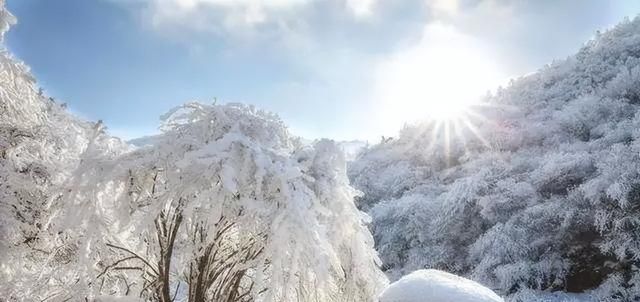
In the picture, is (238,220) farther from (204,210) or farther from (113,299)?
(113,299)

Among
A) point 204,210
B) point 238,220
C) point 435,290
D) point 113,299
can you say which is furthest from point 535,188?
point 113,299

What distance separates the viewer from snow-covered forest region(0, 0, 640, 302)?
446 cm

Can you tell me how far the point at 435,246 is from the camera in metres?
18.0

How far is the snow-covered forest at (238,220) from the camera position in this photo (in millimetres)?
4457

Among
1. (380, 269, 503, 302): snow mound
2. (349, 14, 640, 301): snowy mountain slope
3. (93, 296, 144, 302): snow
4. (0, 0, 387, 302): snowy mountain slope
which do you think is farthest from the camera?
(349, 14, 640, 301): snowy mountain slope

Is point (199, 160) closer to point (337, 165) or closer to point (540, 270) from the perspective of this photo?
point (337, 165)

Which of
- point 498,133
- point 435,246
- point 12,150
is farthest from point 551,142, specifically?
point 12,150

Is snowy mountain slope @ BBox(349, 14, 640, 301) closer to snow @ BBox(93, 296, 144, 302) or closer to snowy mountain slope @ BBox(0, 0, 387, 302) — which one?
snowy mountain slope @ BBox(0, 0, 387, 302)

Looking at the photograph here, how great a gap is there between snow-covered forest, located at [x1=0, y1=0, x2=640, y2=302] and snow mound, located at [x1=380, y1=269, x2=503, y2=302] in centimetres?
1

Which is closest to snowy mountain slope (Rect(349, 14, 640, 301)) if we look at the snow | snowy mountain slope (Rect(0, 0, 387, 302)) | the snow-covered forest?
the snow-covered forest

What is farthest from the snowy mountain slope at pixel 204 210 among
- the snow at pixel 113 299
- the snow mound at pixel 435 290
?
the snow mound at pixel 435 290

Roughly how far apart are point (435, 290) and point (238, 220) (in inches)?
72.5

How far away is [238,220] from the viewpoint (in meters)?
4.70

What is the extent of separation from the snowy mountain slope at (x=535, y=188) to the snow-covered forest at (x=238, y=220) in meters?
0.07
